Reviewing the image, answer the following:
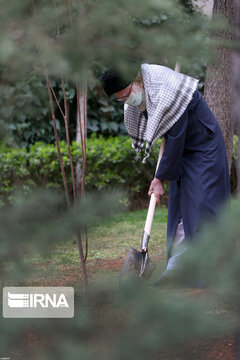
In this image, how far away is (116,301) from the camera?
0.85m

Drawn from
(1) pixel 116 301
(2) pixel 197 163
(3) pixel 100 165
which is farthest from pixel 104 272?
(3) pixel 100 165

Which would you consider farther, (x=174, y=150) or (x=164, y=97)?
(x=174, y=150)

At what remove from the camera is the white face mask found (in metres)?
2.75

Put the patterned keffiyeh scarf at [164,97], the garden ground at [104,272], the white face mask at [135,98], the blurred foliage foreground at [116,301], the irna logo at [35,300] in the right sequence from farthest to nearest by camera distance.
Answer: the white face mask at [135,98]
the patterned keffiyeh scarf at [164,97]
the irna logo at [35,300]
the garden ground at [104,272]
the blurred foliage foreground at [116,301]

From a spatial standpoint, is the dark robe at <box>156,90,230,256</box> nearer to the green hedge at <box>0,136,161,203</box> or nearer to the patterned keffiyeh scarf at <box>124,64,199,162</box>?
the patterned keffiyeh scarf at <box>124,64,199,162</box>

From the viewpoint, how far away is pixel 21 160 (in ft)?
17.9

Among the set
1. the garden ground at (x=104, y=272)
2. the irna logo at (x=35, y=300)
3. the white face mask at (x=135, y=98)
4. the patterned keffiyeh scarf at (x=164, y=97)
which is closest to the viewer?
the garden ground at (x=104, y=272)

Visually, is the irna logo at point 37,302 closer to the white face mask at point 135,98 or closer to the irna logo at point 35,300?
the irna logo at point 35,300

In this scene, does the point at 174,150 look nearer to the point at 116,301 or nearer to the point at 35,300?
the point at 35,300

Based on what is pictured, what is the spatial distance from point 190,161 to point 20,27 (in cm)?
202

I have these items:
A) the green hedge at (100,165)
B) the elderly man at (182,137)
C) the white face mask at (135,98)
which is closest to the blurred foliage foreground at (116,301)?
the elderly man at (182,137)

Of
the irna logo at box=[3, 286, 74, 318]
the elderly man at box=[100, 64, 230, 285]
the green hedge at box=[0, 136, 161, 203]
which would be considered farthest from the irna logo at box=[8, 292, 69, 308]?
the green hedge at box=[0, 136, 161, 203]

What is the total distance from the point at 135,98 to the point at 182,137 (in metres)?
0.39

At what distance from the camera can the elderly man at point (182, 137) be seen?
2693 mm
